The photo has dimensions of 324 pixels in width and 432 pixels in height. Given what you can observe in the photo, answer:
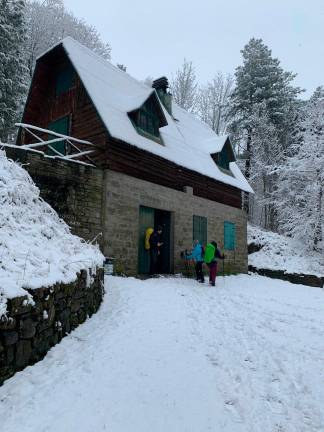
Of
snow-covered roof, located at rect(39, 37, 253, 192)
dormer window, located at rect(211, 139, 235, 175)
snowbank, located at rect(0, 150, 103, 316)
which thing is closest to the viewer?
snowbank, located at rect(0, 150, 103, 316)

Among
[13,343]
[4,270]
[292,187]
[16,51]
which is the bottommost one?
[13,343]

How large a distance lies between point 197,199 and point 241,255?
16.2 feet

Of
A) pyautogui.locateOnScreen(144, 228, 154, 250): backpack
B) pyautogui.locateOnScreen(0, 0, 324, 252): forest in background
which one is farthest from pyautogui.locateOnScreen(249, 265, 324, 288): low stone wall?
pyautogui.locateOnScreen(144, 228, 154, 250): backpack

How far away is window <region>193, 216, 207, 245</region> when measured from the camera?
46.2 ft

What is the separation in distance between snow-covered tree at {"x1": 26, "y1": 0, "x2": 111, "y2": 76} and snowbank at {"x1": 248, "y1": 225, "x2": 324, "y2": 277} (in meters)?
21.3

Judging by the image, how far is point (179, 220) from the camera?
1309cm

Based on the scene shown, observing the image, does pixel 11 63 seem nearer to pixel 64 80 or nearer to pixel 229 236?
pixel 64 80

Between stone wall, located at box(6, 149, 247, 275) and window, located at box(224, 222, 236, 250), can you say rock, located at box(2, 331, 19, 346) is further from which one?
window, located at box(224, 222, 236, 250)

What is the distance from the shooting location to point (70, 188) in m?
9.41

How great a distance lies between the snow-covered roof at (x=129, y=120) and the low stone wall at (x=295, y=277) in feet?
15.4

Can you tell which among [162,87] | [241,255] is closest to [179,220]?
[241,255]

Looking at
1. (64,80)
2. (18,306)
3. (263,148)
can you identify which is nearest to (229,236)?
(64,80)

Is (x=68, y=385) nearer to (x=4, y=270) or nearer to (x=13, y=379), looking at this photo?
(x=13, y=379)

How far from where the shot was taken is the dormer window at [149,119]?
473 inches
